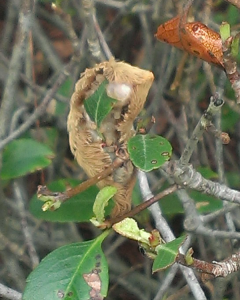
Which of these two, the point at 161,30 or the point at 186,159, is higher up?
the point at 161,30

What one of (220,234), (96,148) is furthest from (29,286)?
(220,234)

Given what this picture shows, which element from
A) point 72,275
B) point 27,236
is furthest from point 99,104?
point 27,236

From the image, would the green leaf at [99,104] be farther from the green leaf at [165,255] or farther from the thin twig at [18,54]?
the thin twig at [18,54]

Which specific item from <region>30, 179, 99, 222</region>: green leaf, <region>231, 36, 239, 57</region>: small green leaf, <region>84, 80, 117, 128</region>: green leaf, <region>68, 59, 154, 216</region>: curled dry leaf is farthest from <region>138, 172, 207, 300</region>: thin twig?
<region>231, 36, 239, 57</region>: small green leaf

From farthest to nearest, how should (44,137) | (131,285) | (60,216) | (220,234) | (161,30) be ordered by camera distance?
(131,285)
(44,137)
(60,216)
(220,234)
(161,30)

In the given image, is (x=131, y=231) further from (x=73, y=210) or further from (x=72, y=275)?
(x=73, y=210)

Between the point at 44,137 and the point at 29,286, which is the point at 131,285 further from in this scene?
the point at 29,286
